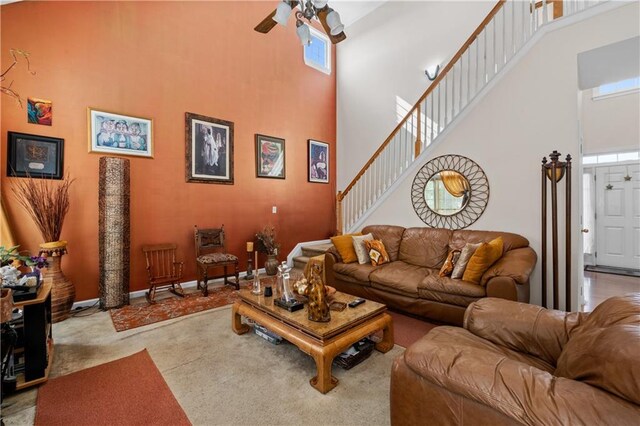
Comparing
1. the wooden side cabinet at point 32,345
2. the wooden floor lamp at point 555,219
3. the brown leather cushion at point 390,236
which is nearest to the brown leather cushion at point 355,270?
the brown leather cushion at point 390,236

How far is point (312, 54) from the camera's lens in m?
6.29

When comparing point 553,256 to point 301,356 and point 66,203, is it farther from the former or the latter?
point 66,203

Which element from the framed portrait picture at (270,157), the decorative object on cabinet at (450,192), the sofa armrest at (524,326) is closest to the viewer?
the sofa armrest at (524,326)

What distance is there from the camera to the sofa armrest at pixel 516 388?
86cm

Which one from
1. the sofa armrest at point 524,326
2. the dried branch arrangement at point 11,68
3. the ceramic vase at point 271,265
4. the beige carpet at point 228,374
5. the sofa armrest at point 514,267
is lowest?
the beige carpet at point 228,374

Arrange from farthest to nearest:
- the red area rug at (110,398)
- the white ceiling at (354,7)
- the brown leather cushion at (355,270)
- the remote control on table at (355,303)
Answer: the white ceiling at (354,7) < the brown leather cushion at (355,270) < the remote control on table at (355,303) < the red area rug at (110,398)

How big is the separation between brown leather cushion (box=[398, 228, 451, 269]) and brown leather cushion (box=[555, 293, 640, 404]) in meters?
2.30

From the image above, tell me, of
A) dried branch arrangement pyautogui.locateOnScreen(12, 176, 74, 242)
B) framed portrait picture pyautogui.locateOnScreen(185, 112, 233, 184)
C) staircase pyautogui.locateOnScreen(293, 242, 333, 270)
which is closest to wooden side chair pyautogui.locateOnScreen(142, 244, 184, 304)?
dried branch arrangement pyautogui.locateOnScreen(12, 176, 74, 242)

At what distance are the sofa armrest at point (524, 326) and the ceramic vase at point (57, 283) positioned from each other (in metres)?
3.89

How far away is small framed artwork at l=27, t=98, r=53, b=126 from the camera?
3172 mm

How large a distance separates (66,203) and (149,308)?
1.52 meters

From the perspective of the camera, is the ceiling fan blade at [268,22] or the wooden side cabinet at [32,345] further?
the ceiling fan blade at [268,22]

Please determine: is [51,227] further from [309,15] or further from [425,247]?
[425,247]

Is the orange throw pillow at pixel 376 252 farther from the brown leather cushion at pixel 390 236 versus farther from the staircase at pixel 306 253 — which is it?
the staircase at pixel 306 253
